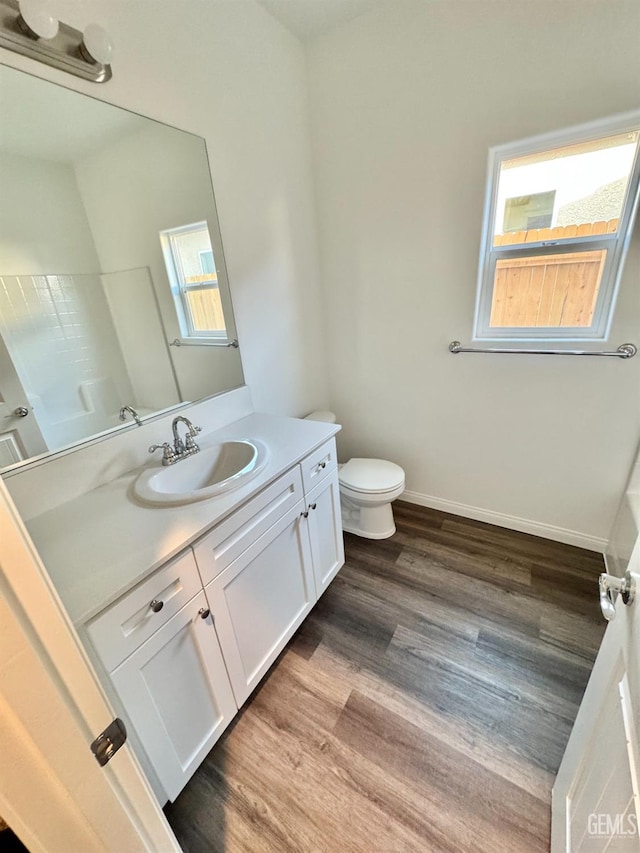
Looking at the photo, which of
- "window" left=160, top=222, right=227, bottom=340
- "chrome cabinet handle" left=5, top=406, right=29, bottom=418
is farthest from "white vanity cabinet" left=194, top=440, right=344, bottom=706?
"window" left=160, top=222, right=227, bottom=340

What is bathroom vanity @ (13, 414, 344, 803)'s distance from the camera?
33.2 inches

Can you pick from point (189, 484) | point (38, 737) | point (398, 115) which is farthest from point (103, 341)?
point (398, 115)

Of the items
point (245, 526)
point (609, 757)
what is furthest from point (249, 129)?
point (609, 757)

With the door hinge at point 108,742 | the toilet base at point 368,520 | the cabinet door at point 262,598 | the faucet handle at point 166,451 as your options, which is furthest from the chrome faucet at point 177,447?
the toilet base at point 368,520

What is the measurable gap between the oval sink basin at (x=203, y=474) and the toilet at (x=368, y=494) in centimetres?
79

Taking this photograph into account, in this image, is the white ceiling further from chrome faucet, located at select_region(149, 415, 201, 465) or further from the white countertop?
the white countertop

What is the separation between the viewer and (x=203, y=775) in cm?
117

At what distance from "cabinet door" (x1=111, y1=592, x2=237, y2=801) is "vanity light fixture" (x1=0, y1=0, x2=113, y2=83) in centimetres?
162

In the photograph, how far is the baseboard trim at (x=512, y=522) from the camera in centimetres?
196

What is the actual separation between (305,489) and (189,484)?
46 centimetres

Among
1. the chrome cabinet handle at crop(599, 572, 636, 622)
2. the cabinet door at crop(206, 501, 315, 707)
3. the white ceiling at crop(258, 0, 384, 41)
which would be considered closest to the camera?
the chrome cabinet handle at crop(599, 572, 636, 622)

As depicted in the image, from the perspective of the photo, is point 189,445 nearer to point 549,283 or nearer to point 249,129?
point 249,129

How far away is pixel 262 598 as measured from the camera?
1.29 m

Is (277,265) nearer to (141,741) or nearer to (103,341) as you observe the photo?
(103,341)
